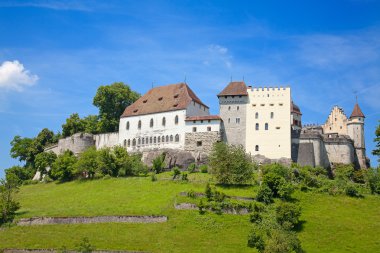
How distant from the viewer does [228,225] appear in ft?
192

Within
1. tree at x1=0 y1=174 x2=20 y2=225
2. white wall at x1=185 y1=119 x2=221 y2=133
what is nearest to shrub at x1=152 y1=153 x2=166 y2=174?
white wall at x1=185 y1=119 x2=221 y2=133

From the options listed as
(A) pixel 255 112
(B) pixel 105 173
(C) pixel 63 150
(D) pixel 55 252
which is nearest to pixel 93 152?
(B) pixel 105 173

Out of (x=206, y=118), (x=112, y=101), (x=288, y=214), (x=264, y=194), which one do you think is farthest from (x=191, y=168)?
(x=112, y=101)

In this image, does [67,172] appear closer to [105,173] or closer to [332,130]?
[105,173]

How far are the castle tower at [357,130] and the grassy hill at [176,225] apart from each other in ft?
74.2

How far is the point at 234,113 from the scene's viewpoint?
8694 centimetres

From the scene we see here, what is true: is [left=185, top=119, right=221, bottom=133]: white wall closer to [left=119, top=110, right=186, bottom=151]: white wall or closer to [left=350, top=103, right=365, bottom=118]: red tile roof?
[left=119, top=110, right=186, bottom=151]: white wall

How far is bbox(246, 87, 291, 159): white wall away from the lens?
8394cm

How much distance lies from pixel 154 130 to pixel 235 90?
48.8ft

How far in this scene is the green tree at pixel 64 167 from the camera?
289ft

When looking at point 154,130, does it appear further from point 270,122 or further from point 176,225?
point 176,225

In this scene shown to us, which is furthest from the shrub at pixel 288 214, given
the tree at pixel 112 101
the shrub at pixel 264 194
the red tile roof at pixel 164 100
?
the tree at pixel 112 101

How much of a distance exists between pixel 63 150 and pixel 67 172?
12.4 meters

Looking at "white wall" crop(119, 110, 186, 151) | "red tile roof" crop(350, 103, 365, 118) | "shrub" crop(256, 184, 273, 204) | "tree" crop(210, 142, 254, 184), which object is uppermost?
"red tile roof" crop(350, 103, 365, 118)
